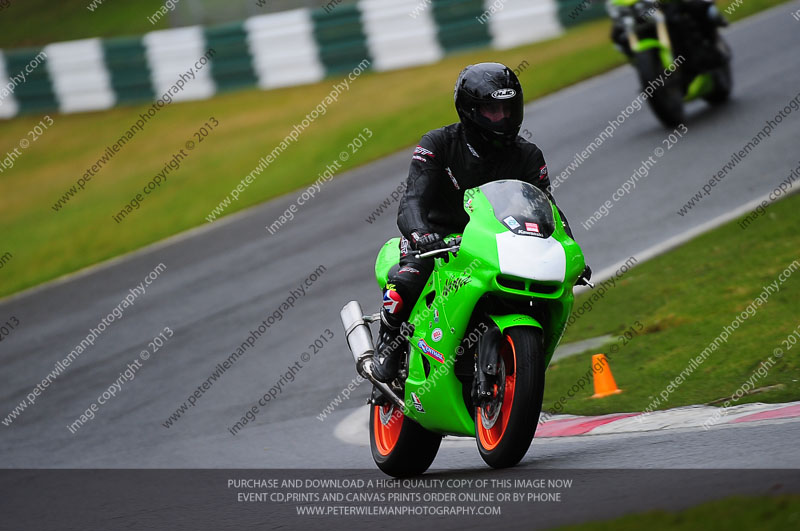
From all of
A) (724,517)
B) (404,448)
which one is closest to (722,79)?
(404,448)

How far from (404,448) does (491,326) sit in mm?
1136

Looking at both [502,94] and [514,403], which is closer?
[514,403]

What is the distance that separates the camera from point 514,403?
5.07 metres

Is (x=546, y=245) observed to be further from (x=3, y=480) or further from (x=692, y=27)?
(x=692, y=27)

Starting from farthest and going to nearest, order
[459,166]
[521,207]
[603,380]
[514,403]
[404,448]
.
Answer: [603,380], [404,448], [459,166], [521,207], [514,403]

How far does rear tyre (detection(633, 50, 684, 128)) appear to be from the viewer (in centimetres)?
1312

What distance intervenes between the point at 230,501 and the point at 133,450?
251cm

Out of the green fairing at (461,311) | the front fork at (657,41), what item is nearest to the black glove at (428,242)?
the green fairing at (461,311)

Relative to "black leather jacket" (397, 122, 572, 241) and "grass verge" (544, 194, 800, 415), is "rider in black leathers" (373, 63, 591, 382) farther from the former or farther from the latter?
"grass verge" (544, 194, 800, 415)

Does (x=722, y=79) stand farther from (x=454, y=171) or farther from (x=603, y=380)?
(x=454, y=171)

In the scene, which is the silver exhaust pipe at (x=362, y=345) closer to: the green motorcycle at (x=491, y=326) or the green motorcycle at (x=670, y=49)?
the green motorcycle at (x=491, y=326)

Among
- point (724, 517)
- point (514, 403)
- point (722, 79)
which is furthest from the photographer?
point (722, 79)

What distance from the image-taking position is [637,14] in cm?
1351

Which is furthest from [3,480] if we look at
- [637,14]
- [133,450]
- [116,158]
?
[116,158]
